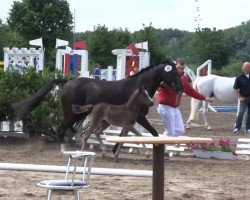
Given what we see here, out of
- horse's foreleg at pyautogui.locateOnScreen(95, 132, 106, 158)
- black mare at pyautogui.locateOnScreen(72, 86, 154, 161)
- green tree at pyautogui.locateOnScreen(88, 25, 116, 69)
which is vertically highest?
green tree at pyautogui.locateOnScreen(88, 25, 116, 69)

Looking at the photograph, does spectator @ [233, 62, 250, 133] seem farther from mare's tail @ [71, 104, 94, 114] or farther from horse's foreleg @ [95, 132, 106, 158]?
mare's tail @ [71, 104, 94, 114]

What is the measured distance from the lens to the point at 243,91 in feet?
62.1

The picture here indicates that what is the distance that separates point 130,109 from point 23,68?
13.7ft

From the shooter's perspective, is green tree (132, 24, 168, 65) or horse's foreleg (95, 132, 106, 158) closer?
horse's foreleg (95, 132, 106, 158)

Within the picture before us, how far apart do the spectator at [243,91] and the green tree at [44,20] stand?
1380 inches

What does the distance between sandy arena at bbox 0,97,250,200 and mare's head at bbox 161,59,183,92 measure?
1.29 meters

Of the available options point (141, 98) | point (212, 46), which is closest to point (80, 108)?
point (141, 98)

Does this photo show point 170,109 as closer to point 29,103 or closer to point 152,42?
point 29,103

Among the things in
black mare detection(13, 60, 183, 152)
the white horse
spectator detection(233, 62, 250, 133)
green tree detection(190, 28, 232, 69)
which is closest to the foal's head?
black mare detection(13, 60, 183, 152)

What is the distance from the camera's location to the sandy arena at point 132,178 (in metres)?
8.74

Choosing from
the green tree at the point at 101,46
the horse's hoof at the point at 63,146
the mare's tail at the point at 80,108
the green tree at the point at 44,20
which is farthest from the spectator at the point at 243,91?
the green tree at the point at 101,46

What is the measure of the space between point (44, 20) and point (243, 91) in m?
38.0

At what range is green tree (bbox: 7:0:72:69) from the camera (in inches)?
2140

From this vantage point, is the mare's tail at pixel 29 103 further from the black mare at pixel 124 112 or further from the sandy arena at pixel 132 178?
the black mare at pixel 124 112
